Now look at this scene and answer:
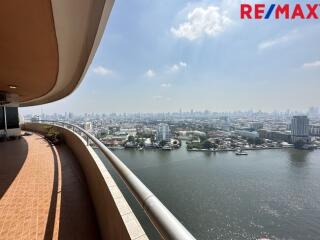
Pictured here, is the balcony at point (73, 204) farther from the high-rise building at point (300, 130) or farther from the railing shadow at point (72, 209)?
the high-rise building at point (300, 130)

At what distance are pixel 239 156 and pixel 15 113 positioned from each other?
22638mm

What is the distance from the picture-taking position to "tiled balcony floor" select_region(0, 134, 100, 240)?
226 centimetres

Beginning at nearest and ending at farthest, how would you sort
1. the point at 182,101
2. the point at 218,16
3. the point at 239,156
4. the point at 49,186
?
the point at 49,186
the point at 218,16
the point at 239,156
the point at 182,101

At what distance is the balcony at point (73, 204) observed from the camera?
0.82 meters

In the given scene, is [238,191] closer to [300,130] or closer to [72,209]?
[72,209]

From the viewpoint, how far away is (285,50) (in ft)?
38.6

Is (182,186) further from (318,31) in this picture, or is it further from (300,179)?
(318,31)

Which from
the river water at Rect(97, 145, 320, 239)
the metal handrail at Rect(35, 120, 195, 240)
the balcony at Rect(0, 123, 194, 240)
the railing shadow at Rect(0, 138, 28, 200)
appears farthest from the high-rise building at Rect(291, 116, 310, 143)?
the metal handrail at Rect(35, 120, 195, 240)

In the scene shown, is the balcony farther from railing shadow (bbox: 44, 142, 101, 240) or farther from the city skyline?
the city skyline

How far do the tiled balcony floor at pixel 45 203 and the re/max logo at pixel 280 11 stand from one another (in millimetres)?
4874

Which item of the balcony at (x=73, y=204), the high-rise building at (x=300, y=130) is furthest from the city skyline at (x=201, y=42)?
the high-rise building at (x=300, y=130)

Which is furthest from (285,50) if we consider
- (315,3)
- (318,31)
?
(315,3)

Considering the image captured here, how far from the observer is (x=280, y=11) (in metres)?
4.10

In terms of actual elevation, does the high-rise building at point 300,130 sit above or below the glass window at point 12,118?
below
